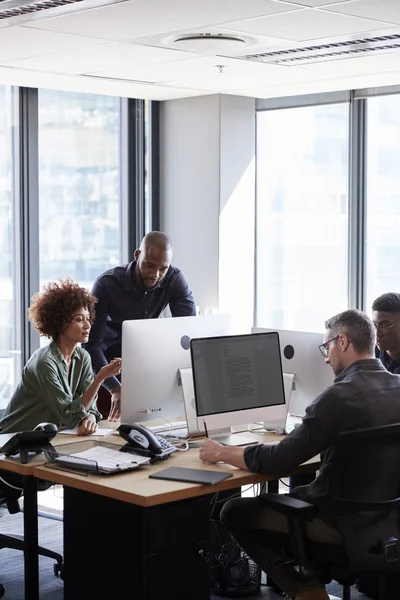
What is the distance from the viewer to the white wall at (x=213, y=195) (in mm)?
7348

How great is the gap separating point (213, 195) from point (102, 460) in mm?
3851

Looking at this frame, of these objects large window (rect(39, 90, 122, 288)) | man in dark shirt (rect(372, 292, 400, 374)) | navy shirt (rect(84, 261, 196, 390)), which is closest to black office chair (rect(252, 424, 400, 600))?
man in dark shirt (rect(372, 292, 400, 374))

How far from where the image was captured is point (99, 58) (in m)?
5.51

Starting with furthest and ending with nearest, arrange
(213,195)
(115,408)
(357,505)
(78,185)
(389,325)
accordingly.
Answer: (78,185), (213,195), (115,408), (389,325), (357,505)

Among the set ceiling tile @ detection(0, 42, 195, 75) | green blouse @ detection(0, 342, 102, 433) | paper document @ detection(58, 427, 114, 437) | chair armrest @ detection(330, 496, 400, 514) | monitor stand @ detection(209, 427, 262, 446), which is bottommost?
chair armrest @ detection(330, 496, 400, 514)

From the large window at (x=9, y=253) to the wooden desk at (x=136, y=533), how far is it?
10.9 ft

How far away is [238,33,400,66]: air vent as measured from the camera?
504cm

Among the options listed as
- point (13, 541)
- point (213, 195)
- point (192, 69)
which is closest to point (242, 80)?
point (192, 69)

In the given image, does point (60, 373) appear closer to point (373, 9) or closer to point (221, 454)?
point (221, 454)

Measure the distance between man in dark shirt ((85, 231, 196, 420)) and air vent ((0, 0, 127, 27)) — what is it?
148cm

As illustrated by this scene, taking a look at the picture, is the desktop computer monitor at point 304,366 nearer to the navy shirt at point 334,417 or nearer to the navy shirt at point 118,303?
the navy shirt at point 334,417

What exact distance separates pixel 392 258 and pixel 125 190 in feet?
7.14

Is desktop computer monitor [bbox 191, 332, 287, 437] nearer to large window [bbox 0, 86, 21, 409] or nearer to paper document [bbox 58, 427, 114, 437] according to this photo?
paper document [bbox 58, 427, 114, 437]

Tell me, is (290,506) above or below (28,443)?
below
